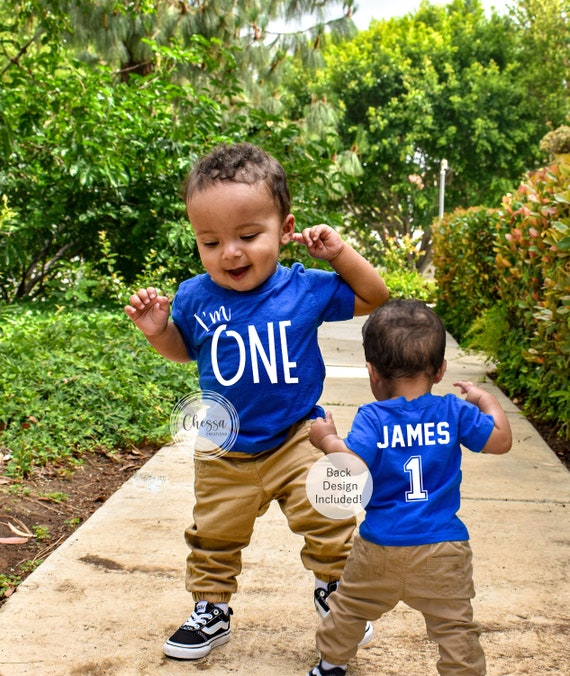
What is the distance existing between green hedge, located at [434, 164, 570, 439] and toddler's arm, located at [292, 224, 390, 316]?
1.83 meters

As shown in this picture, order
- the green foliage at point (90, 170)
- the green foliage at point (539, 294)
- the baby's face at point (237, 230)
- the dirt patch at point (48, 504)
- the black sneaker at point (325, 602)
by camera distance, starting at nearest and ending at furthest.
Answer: the baby's face at point (237, 230), the black sneaker at point (325, 602), the dirt patch at point (48, 504), the green foliage at point (539, 294), the green foliage at point (90, 170)

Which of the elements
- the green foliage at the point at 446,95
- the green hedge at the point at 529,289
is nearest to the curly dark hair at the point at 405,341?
the green hedge at the point at 529,289

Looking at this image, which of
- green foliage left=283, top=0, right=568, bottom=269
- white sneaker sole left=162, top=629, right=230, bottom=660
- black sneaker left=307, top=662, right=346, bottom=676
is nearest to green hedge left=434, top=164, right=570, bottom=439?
black sneaker left=307, top=662, right=346, bottom=676

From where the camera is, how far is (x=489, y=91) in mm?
27156

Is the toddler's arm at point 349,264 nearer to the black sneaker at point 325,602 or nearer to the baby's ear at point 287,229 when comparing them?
the baby's ear at point 287,229

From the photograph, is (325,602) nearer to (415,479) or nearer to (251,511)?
(251,511)

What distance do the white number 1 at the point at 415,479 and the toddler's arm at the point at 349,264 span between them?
59 cm

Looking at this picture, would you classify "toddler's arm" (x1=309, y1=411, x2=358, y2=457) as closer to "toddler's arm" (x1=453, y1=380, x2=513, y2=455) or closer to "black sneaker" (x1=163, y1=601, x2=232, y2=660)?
"toddler's arm" (x1=453, y1=380, x2=513, y2=455)

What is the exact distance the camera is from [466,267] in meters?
8.89

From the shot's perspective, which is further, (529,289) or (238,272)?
(529,289)

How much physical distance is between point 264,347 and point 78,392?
2.69 meters

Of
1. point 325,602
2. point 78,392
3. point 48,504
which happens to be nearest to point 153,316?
point 325,602

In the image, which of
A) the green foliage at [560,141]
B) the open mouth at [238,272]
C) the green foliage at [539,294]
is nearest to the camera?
the open mouth at [238,272]

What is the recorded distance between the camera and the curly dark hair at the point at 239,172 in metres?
2.17
